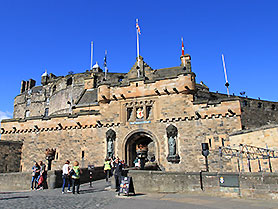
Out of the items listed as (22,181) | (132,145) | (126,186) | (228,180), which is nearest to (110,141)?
(132,145)

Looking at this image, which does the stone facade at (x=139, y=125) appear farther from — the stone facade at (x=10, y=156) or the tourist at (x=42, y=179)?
the tourist at (x=42, y=179)

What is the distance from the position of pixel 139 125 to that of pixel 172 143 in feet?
11.4

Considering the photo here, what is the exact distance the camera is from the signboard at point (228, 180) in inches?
316

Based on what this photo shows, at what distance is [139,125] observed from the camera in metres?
20.3

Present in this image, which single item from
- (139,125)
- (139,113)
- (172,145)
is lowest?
(172,145)

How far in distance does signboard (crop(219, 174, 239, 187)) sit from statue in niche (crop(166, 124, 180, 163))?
10.1 metres

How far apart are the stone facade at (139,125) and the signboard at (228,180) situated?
31.4 feet

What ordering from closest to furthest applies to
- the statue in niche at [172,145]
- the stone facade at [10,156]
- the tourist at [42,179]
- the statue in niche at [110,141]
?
1. the tourist at [42,179]
2. the statue in niche at [172,145]
3. the statue in niche at [110,141]
4. the stone facade at [10,156]

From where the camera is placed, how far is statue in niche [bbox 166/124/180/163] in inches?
722

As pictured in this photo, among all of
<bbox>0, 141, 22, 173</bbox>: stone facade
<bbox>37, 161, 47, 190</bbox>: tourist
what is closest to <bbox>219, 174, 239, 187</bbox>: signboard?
<bbox>37, 161, 47, 190</bbox>: tourist

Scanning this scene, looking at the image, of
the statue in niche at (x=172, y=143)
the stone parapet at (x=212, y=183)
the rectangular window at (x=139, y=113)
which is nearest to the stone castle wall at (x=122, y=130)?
the statue in niche at (x=172, y=143)

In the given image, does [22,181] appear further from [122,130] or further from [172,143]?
[172,143]

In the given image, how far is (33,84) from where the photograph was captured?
200ft

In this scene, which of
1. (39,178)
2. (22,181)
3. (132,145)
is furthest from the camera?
(132,145)
